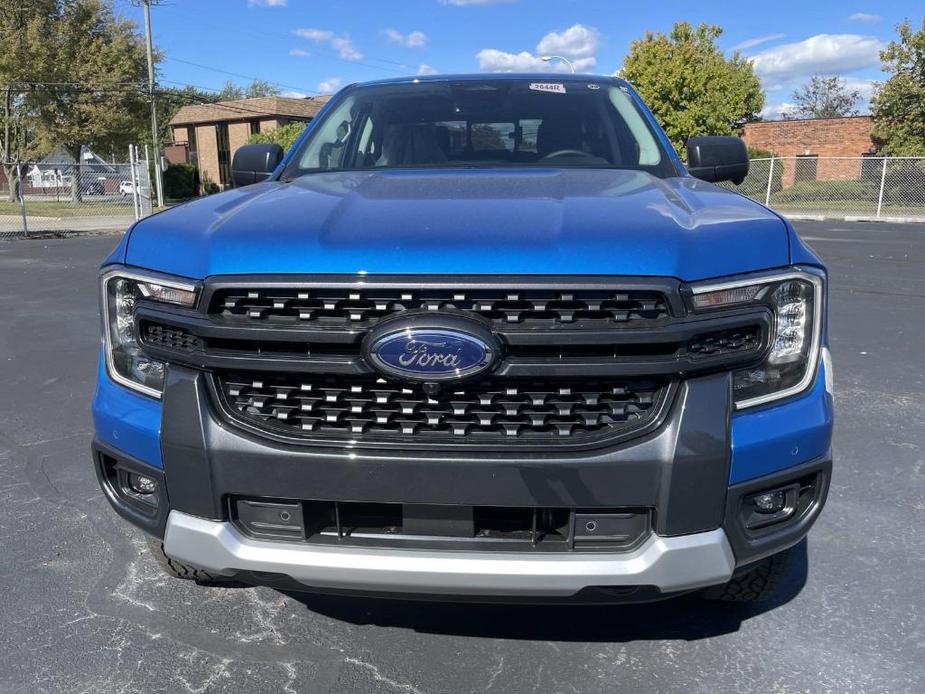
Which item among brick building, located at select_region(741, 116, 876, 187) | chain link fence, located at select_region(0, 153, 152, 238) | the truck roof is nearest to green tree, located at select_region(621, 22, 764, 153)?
brick building, located at select_region(741, 116, 876, 187)

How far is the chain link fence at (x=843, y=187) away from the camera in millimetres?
25000

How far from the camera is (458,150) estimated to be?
140 inches

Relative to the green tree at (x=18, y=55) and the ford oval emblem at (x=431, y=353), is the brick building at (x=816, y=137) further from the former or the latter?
the ford oval emblem at (x=431, y=353)

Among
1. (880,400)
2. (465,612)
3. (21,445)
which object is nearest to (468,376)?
(465,612)

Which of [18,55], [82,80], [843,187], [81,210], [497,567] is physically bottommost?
[81,210]

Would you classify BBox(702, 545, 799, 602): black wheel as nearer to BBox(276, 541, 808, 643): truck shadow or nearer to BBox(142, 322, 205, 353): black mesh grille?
BBox(276, 541, 808, 643): truck shadow

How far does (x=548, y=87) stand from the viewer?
3938mm

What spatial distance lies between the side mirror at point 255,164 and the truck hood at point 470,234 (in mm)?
1206

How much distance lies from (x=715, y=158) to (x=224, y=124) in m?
59.8

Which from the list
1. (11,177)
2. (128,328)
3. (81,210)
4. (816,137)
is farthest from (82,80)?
(128,328)

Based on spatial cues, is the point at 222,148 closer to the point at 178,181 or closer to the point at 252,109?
the point at 252,109

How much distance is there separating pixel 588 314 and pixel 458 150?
1.79 metres

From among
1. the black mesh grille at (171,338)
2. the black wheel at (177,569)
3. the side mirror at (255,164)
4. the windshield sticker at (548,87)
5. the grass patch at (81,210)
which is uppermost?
the windshield sticker at (548,87)

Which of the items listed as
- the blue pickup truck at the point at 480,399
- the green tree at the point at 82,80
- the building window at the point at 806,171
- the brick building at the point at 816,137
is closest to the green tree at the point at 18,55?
the green tree at the point at 82,80
